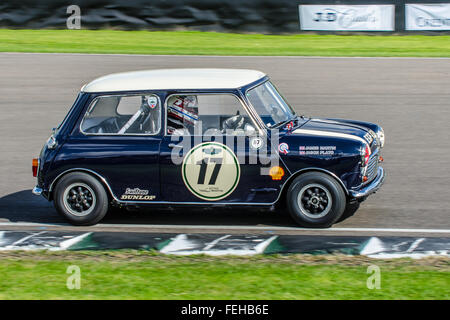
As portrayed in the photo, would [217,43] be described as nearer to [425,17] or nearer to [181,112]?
[425,17]

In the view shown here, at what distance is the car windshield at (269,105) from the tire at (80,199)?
1888mm

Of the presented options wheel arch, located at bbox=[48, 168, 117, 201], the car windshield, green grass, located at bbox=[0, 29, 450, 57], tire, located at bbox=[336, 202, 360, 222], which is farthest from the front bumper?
green grass, located at bbox=[0, 29, 450, 57]

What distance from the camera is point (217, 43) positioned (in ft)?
77.6

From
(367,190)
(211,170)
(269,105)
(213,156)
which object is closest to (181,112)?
(213,156)

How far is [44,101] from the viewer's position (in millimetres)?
15742

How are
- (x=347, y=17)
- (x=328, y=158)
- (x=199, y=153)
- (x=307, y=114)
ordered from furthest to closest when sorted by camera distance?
1. (x=347, y=17)
2. (x=307, y=114)
3. (x=199, y=153)
4. (x=328, y=158)

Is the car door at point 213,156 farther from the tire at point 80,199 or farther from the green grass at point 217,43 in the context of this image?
the green grass at point 217,43

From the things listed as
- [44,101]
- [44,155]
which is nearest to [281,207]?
[44,155]

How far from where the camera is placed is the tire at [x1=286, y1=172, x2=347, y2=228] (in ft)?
24.2

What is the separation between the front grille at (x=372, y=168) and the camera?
301 inches

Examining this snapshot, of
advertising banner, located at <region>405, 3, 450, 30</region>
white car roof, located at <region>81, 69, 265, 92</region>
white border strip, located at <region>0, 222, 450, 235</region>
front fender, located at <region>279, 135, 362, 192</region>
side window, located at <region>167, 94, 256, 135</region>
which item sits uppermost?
advertising banner, located at <region>405, 3, 450, 30</region>

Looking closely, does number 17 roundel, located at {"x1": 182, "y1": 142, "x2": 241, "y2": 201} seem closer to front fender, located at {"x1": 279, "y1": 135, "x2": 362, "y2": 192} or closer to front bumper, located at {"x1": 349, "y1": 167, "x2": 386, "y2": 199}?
front fender, located at {"x1": 279, "y1": 135, "x2": 362, "y2": 192}

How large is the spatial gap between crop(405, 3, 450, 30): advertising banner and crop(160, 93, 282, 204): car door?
17.6m

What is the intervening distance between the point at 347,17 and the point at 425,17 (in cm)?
260
